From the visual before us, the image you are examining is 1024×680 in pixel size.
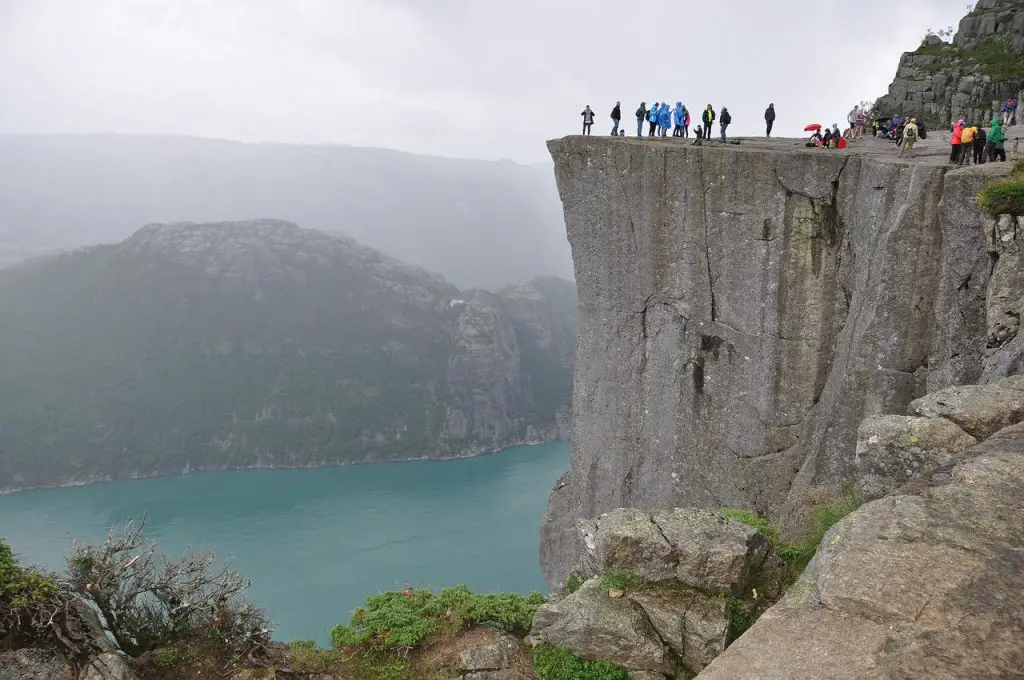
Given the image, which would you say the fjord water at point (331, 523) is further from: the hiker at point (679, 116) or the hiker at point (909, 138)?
the hiker at point (909, 138)

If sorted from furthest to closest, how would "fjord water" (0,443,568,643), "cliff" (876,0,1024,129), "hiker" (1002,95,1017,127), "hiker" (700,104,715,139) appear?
"fjord water" (0,443,568,643) → "cliff" (876,0,1024,129) → "hiker" (1002,95,1017,127) → "hiker" (700,104,715,139)

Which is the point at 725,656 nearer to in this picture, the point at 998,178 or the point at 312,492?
the point at 998,178

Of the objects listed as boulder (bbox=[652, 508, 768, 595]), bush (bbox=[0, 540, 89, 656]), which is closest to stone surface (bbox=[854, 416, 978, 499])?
boulder (bbox=[652, 508, 768, 595])

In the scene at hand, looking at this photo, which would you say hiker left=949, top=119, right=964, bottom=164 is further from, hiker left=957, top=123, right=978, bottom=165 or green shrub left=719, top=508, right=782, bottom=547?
green shrub left=719, top=508, right=782, bottom=547

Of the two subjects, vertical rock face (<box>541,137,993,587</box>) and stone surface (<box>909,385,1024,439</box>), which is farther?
vertical rock face (<box>541,137,993,587</box>)

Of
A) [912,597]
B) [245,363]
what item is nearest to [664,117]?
[912,597]

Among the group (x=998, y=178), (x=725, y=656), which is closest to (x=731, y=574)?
(x=725, y=656)

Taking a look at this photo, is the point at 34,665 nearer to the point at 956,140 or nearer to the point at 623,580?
the point at 623,580

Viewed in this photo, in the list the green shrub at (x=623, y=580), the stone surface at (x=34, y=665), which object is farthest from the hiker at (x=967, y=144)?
the stone surface at (x=34, y=665)
